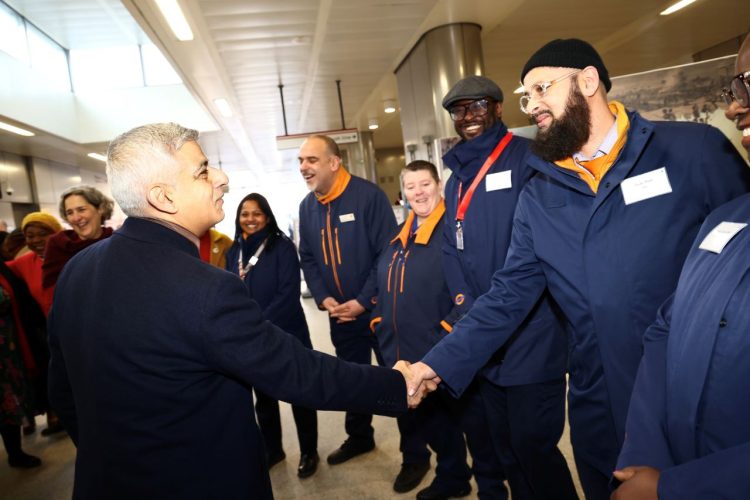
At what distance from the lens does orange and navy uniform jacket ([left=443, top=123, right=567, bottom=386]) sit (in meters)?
2.08

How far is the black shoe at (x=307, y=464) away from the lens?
3324 millimetres

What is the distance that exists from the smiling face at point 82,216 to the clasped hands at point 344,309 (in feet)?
6.16

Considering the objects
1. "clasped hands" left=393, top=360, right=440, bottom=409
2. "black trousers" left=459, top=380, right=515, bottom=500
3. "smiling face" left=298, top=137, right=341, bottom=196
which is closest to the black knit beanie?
"clasped hands" left=393, top=360, right=440, bottom=409

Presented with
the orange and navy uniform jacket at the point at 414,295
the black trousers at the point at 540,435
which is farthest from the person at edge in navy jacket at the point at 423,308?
the black trousers at the point at 540,435

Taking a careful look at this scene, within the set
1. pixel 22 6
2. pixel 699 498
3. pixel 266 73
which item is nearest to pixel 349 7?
pixel 266 73

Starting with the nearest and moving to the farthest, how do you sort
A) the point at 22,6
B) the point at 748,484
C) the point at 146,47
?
the point at 748,484
the point at 22,6
the point at 146,47

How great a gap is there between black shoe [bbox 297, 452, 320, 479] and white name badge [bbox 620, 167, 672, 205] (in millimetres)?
2713

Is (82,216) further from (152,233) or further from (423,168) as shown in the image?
(152,233)

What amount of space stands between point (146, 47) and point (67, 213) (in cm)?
1034

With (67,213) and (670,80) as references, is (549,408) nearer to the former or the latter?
(670,80)

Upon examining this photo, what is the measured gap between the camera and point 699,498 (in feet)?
2.97

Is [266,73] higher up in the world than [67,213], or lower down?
higher up

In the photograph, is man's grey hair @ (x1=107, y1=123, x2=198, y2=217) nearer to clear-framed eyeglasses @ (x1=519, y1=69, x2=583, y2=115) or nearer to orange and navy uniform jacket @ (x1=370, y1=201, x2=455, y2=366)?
clear-framed eyeglasses @ (x1=519, y1=69, x2=583, y2=115)

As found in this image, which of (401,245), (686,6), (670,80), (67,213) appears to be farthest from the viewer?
(686,6)
